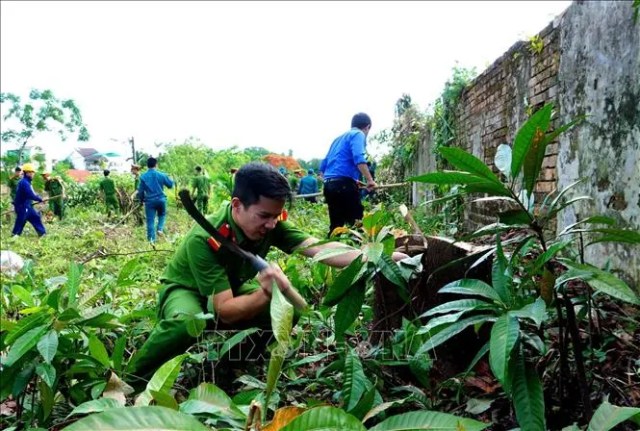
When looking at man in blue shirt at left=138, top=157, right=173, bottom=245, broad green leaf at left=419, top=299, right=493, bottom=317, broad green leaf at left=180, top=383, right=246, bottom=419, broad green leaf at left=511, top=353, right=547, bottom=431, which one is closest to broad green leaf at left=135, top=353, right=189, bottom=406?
broad green leaf at left=180, top=383, right=246, bottom=419

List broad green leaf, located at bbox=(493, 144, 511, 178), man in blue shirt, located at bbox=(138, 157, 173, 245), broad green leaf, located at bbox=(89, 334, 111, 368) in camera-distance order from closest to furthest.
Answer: broad green leaf, located at bbox=(493, 144, 511, 178) < broad green leaf, located at bbox=(89, 334, 111, 368) < man in blue shirt, located at bbox=(138, 157, 173, 245)

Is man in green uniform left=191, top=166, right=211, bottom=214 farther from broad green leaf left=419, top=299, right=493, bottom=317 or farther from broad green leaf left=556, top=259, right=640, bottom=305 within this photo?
broad green leaf left=556, top=259, right=640, bottom=305

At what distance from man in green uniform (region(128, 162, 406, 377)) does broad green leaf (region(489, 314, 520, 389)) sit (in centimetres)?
90

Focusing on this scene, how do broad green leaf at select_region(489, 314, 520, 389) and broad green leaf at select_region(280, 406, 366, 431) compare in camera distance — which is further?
broad green leaf at select_region(489, 314, 520, 389)

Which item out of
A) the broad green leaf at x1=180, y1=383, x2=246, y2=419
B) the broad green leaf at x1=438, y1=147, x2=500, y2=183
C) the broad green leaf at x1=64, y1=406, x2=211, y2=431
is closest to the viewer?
the broad green leaf at x1=64, y1=406, x2=211, y2=431

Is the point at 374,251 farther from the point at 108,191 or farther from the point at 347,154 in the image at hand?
the point at 108,191

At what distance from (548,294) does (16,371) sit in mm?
1638

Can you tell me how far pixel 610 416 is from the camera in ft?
3.72

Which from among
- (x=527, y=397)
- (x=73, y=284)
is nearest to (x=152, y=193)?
(x=73, y=284)

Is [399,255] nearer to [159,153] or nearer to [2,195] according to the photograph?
[159,153]

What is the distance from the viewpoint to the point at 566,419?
1.50 meters

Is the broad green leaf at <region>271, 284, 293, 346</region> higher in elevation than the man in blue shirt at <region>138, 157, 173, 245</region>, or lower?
lower

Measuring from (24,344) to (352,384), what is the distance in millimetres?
1022

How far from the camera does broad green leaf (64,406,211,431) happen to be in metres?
0.89
